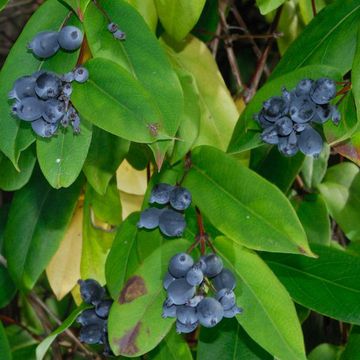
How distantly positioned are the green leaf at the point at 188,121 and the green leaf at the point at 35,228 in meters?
0.28

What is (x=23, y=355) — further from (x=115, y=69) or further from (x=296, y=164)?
(x=115, y=69)

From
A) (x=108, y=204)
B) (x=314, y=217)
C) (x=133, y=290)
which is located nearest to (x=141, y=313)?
(x=133, y=290)

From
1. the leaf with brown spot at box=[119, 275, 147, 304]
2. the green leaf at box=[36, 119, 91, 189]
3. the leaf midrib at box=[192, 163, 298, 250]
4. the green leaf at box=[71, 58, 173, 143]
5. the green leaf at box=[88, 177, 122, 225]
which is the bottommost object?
the green leaf at box=[88, 177, 122, 225]

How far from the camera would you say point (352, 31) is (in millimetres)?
970

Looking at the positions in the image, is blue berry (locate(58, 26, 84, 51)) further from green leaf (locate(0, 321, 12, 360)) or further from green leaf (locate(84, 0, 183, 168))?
green leaf (locate(0, 321, 12, 360))

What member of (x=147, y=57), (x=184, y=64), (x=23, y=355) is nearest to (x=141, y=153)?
(x=184, y=64)

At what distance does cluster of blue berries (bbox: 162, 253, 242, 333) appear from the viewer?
810 millimetres

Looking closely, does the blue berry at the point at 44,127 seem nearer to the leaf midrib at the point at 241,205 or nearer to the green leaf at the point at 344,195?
the leaf midrib at the point at 241,205

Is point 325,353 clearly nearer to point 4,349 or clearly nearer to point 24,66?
point 4,349

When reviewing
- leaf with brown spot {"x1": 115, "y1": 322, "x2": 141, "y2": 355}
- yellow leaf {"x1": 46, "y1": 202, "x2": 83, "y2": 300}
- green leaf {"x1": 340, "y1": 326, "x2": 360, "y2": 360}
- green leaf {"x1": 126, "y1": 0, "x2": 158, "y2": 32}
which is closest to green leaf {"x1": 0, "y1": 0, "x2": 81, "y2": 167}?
green leaf {"x1": 126, "y1": 0, "x2": 158, "y2": 32}

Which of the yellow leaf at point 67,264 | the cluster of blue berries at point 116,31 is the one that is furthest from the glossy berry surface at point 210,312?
the yellow leaf at point 67,264

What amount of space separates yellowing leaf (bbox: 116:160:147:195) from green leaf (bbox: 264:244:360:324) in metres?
0.31

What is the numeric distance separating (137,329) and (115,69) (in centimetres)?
30

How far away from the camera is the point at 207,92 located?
117cm
